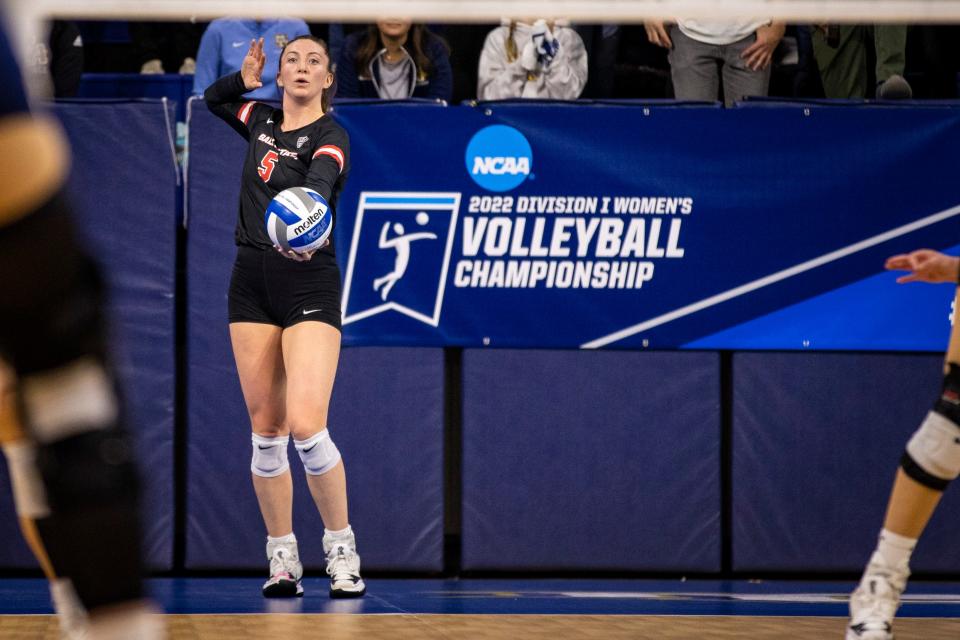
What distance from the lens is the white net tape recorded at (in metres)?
4.28

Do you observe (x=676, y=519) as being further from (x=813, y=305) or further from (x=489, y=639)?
(x=489, y=639)

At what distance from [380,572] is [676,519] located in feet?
5.34

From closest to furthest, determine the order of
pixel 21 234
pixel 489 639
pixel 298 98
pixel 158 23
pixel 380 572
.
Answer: pixel 21 234
pixel 489 639
pixel 298 98
pixel 380 572
pixel 158 23

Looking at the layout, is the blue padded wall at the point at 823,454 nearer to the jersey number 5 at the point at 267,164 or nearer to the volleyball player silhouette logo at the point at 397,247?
the volleyball player silhouette logo at the point at 397,247

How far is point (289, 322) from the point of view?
561 centimetres

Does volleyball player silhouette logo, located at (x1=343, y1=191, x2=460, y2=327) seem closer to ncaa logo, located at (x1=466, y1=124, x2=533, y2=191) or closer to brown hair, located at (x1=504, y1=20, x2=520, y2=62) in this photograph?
ncaa logo, located at (x1=466, y1=124, x2=533, y2=191)

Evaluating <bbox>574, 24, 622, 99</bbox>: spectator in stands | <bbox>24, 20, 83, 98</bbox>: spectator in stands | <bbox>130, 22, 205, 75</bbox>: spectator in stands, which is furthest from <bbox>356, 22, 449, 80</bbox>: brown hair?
<bbox>24, 20, 83, 98</bbox>: spectator in stands

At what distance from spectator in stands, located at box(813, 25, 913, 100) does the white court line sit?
0.91 metres

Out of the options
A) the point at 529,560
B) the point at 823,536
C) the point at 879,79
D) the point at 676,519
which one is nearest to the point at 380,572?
the point at 529,560

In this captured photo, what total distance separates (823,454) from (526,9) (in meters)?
3.66

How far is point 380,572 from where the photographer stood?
22.6 ft

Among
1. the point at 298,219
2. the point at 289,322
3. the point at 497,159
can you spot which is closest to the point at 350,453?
the point at 289,322

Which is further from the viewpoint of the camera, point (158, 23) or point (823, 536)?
point (158, 23)

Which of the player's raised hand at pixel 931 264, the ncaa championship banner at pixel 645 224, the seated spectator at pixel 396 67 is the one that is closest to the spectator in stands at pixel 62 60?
the seated spectator at pixel 396 67
